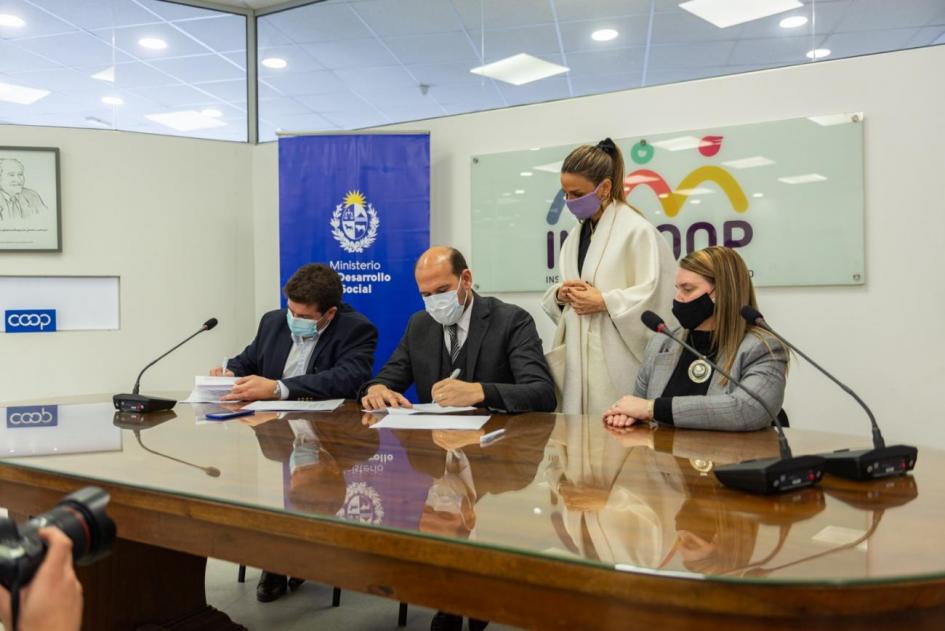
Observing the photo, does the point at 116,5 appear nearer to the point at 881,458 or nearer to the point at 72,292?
the point at 72,292

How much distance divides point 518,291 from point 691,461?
7.96ft

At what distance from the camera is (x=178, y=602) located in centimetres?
215

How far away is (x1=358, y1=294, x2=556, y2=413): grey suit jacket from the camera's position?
8.24 feet

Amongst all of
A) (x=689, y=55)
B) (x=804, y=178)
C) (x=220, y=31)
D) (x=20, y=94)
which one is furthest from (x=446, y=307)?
(x=20, y=94)

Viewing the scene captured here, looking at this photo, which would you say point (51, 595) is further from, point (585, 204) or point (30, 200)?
point (30, 200)

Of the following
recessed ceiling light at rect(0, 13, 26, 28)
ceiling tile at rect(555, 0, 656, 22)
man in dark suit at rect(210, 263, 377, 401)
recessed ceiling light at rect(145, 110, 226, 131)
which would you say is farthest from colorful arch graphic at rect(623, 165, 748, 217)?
recessed ceiling light at rect(0, 13, 26, 28)

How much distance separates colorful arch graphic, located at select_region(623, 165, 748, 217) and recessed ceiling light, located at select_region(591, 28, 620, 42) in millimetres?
807

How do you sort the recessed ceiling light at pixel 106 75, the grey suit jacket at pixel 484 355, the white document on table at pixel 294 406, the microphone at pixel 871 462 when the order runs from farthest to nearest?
the recessed ceiling light at pixel 106 75 < the grey suit jacket at pixel 484 355 < the white document on table at pixel 294 406 < the microphone at pixel 871 462

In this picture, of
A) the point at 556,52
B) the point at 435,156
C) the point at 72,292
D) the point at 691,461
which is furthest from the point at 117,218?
the point at 691,461

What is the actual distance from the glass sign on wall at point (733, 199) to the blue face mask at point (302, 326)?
1243mm

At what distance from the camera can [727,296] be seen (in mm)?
2059

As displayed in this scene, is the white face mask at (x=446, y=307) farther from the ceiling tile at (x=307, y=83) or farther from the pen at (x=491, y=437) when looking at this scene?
the ceiling tile at (x=307, y=83)

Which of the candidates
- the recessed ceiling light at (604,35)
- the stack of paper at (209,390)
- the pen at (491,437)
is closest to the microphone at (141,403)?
the stack of paper at (209,390)

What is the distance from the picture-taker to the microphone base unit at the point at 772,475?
1.13 meters
